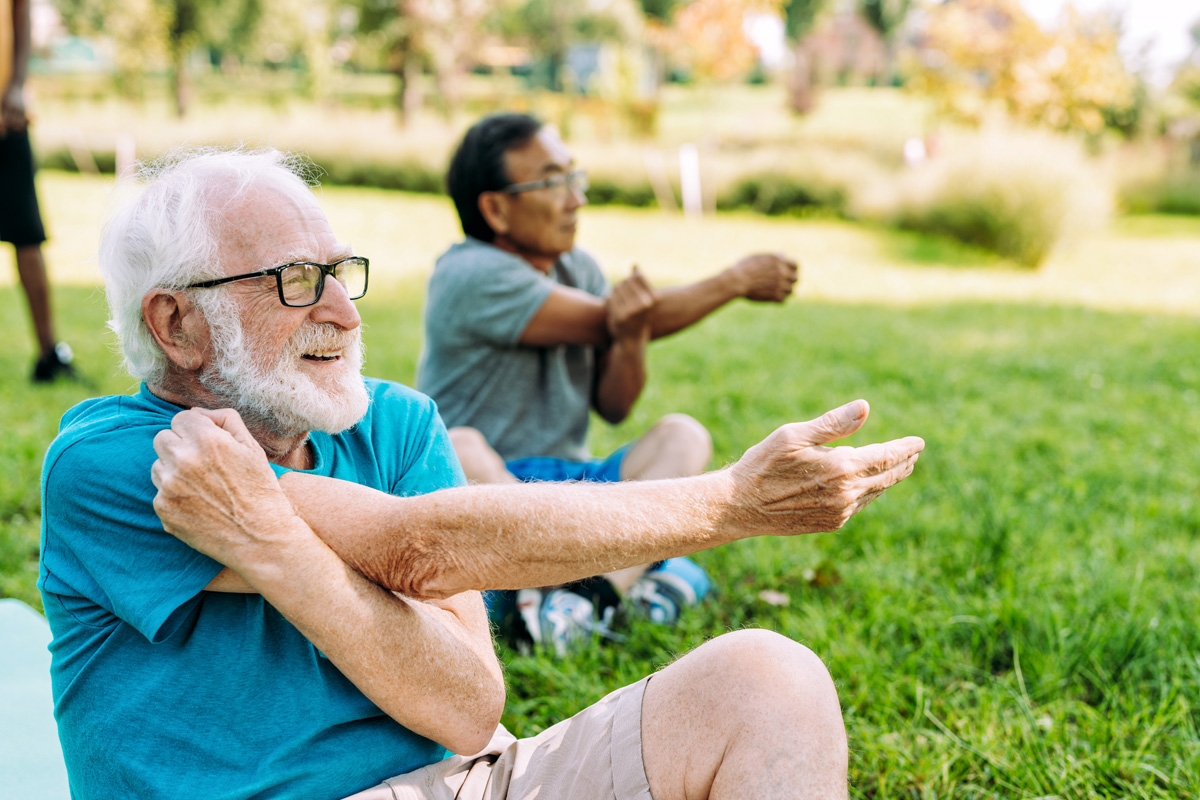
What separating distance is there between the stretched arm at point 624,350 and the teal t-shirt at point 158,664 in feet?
5.97

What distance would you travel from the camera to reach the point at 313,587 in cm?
133

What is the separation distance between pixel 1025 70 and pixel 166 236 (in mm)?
18391

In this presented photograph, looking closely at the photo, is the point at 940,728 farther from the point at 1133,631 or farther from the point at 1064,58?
the point at 1064,58

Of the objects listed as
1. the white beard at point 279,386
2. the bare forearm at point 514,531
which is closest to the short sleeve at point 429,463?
the white beard at point 279,386

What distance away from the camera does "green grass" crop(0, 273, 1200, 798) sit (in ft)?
7.48

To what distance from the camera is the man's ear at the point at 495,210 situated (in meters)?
3.21

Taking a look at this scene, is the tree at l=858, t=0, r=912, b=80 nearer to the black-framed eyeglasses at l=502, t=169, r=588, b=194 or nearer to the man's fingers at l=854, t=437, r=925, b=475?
the black-framed eyeglasses at l=502, t=169, r=588, b=194

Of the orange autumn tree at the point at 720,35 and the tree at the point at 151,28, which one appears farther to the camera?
the tree at the point at 151,28

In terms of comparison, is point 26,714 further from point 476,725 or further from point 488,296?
point 488,296

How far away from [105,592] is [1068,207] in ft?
39.4

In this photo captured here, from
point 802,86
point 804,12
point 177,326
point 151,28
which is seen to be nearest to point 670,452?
point 177,326

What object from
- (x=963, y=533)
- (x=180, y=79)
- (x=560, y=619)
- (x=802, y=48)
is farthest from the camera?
(x=802, y=48)

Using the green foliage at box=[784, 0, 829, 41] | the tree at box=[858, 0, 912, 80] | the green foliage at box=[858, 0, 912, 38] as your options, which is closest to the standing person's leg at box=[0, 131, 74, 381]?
the green foliage at box=[784, 0, 829, 41]

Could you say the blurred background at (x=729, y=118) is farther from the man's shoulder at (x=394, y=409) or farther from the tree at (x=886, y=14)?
the tree at (x=886, y=14)
